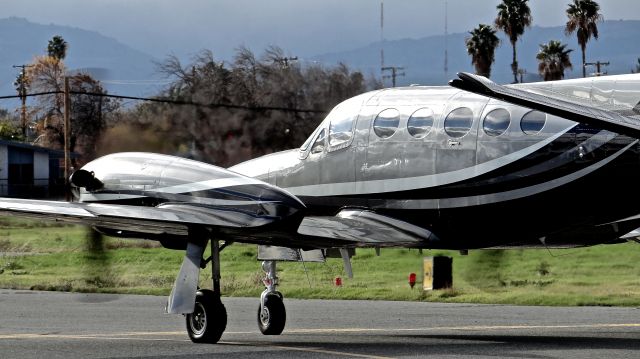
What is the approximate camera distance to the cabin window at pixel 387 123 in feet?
67.9

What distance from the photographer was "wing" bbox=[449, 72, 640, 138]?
16688mm

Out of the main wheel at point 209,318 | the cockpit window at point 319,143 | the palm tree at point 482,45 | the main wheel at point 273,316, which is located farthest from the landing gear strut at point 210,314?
the palm tree at point 482,45

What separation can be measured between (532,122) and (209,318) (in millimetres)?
6145

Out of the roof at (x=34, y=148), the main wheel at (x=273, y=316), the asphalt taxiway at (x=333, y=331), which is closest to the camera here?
the asphalt taxiway at (x=333, y=331)

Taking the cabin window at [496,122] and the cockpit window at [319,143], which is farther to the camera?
the cockpit window at [319,143]

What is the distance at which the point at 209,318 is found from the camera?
20.2 m

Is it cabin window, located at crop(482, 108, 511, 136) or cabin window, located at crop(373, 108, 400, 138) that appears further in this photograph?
cabin window, located at crop(373, 108, 400, 138)

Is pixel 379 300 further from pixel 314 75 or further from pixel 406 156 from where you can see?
pixel 314 75

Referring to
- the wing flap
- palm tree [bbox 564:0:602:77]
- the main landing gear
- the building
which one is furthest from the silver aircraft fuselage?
palm tree [bbox 564:0:602:77]

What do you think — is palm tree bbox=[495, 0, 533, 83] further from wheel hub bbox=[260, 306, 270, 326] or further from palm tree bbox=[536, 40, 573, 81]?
wheel hub bbox=[260, 306, 270, 326]

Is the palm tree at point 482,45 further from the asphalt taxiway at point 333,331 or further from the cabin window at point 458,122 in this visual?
the cabin window at point 458,122

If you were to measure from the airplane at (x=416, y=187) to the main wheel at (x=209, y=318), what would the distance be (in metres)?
0.02

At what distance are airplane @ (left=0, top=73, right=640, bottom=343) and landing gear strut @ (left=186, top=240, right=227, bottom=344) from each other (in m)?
0.02

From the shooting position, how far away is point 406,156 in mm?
20406
